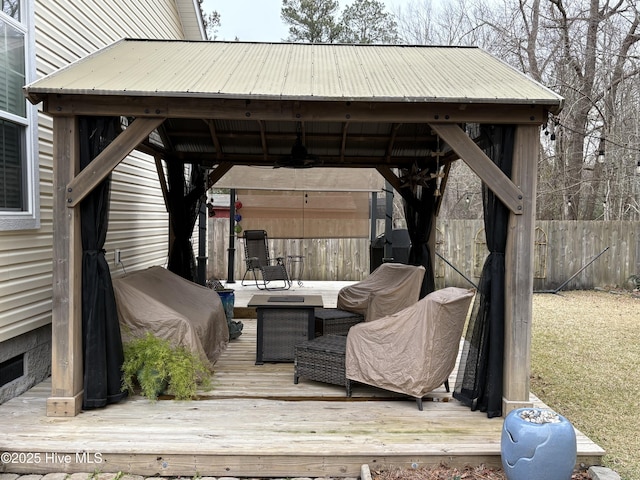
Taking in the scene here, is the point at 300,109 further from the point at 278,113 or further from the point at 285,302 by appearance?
the point at 285,302

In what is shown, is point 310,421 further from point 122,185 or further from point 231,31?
point 231,31

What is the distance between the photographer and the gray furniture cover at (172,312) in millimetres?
4543

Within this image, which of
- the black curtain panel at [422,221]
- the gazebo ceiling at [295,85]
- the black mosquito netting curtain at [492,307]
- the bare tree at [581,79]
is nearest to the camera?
the gazebo ceiling at [295,85]

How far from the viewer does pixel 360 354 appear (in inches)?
172

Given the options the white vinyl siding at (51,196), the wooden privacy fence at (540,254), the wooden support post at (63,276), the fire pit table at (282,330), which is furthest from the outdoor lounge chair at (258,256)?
the wooden support post at (63,276)

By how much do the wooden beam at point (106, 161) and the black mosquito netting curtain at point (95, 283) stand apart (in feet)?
0.42

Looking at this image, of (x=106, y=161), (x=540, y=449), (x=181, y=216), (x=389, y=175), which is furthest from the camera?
(x=389, y=175)

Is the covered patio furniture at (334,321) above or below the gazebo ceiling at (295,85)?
below

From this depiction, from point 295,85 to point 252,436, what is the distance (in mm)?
2509

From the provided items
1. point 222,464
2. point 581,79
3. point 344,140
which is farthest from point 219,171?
point 581,79

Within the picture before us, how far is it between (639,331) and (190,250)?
695 cm

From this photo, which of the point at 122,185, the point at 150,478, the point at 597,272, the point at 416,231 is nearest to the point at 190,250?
the point at 122,185

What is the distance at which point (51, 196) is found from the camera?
15.8 ft

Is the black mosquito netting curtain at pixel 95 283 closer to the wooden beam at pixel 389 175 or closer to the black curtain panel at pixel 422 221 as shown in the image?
the black curtain panel at pixel 422 221
